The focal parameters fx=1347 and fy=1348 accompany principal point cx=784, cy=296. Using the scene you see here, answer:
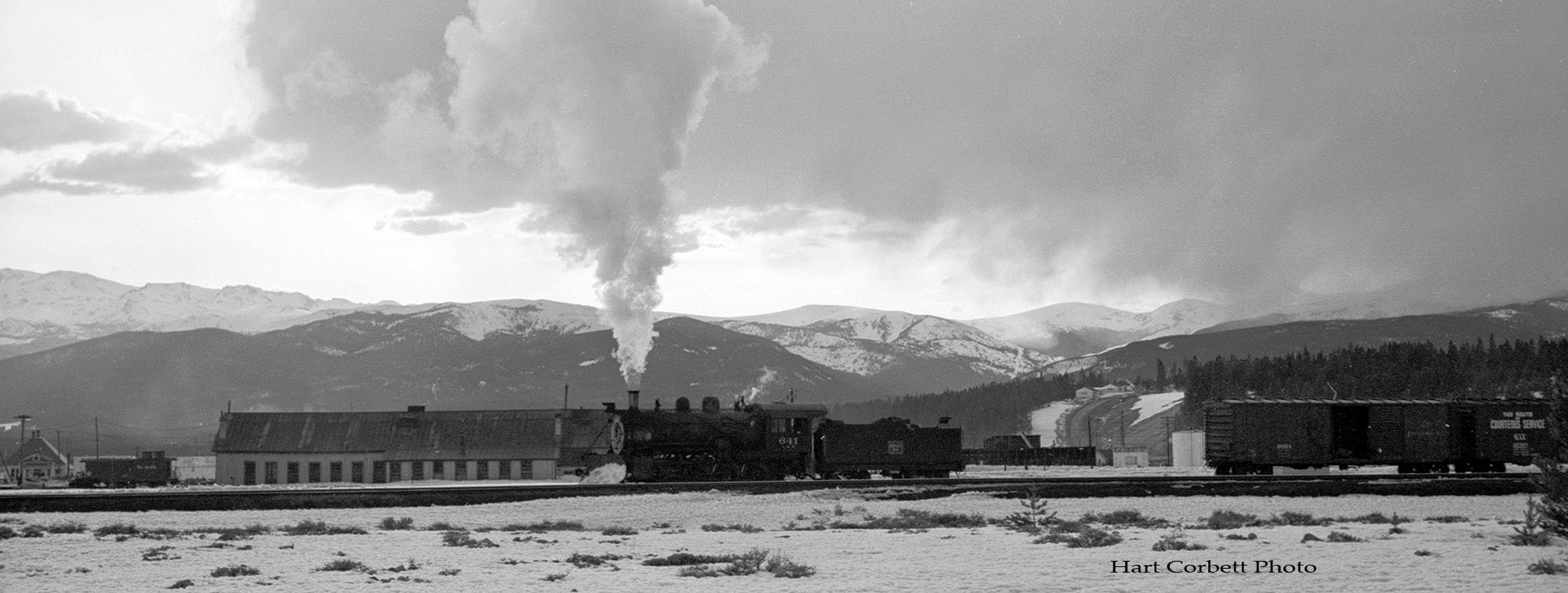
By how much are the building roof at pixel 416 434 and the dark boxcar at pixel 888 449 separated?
947 inches

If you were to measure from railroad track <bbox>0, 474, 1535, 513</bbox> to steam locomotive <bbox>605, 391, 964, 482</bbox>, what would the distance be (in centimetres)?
660

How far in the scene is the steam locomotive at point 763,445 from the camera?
5875 cm

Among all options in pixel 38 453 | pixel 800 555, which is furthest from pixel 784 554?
pixel 38 453

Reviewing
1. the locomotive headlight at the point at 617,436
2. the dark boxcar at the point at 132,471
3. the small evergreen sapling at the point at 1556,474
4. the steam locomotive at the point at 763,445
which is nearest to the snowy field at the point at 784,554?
the small evergreen sapling at the point at 1556,474

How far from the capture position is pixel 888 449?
67.2 metres

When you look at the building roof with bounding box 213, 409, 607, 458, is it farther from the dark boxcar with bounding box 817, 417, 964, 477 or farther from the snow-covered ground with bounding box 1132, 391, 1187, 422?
the snow-covered ground with bounding box 1132, 391, 1187, 422

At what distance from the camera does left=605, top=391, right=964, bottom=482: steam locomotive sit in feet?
193

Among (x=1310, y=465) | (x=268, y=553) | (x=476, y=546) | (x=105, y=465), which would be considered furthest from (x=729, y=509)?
(x=105, y=465)

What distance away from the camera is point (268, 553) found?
2833 cm

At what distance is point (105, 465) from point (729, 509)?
69373 mm

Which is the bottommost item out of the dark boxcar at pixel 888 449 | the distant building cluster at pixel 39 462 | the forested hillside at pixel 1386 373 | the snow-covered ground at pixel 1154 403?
the distant building cluster at pixel 39 462

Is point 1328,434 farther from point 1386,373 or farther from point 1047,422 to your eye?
point 1047,422

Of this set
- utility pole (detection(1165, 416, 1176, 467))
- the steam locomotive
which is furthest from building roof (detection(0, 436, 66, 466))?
utility pole (detection(1165, 416, 1176, 467))

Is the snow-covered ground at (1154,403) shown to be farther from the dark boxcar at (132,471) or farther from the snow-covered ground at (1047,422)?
the dark boxcar at (132,471)
